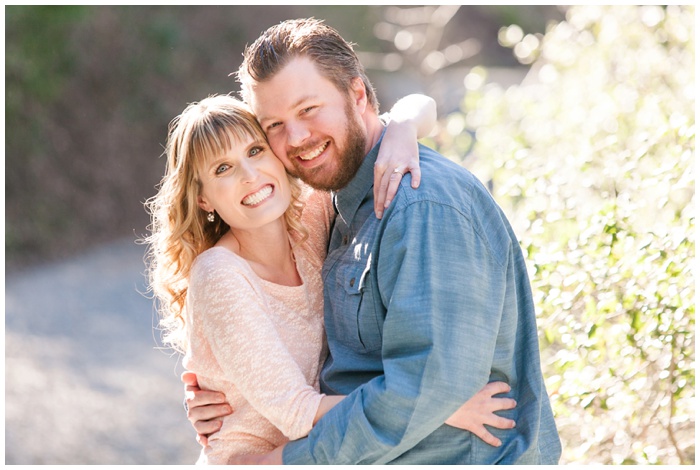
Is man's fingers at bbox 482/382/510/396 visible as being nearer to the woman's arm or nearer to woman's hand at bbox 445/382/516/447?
woman's hand at bbox 445/382/516/447

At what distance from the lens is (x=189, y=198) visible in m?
2.48

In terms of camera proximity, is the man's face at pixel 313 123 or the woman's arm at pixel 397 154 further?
the man's face at pixel 313 123

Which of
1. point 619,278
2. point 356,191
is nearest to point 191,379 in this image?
point 356,191

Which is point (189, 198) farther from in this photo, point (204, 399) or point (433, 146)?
point (433, 146)

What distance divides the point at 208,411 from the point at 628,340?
153 centimetres

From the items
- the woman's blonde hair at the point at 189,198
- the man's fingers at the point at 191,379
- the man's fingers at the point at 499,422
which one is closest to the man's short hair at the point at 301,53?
the woman's blonde hair at the point at 189,198

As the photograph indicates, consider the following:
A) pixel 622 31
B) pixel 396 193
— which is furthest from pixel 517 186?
pixel 622 31

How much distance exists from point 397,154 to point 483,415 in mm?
710

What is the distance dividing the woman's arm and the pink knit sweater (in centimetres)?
41

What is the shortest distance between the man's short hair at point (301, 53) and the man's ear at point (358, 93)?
14 millimetres

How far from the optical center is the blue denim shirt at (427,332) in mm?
1969

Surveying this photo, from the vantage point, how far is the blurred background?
311cm

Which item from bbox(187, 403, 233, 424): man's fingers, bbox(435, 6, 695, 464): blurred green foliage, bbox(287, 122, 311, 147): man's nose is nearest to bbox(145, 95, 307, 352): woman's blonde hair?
bbox(287, 122, 311, 147): man's nose

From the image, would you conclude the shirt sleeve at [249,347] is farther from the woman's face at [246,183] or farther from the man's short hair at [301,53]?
the man's short hair at [301,53]
